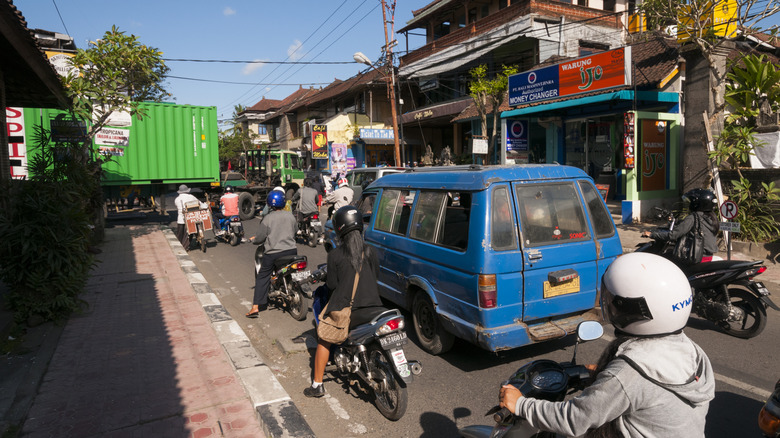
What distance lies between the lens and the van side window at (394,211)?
5.56m

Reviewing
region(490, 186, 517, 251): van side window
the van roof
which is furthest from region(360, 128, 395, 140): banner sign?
region(490, 186, 517, 251): van side window

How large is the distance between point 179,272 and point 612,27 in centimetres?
2054

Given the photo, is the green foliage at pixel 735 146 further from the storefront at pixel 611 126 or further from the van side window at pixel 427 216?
the van side window at pixel 427 216

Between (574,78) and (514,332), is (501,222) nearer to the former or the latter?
(514,332)

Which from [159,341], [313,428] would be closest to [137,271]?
[159,341]

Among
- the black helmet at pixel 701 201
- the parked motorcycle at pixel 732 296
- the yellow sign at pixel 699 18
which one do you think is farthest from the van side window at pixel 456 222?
the yellow sign at pixel 699 18

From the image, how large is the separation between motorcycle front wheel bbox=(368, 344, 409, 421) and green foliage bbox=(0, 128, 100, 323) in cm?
460

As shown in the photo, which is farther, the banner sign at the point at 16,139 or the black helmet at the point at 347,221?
the banner sign at the point at 16,139

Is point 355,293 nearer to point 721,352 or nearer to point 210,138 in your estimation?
point 721,352

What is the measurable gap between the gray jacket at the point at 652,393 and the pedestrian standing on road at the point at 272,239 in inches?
206

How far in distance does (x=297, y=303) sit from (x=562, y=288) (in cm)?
349

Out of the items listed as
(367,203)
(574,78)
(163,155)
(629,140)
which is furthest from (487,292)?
(163,155)

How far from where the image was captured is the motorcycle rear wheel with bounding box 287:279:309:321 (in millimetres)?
6480

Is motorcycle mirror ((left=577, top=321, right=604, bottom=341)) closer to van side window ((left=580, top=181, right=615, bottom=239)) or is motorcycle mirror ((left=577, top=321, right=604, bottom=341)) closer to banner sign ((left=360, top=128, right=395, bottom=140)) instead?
van side window ((left=580, top=181, right=615, bottom=239))
